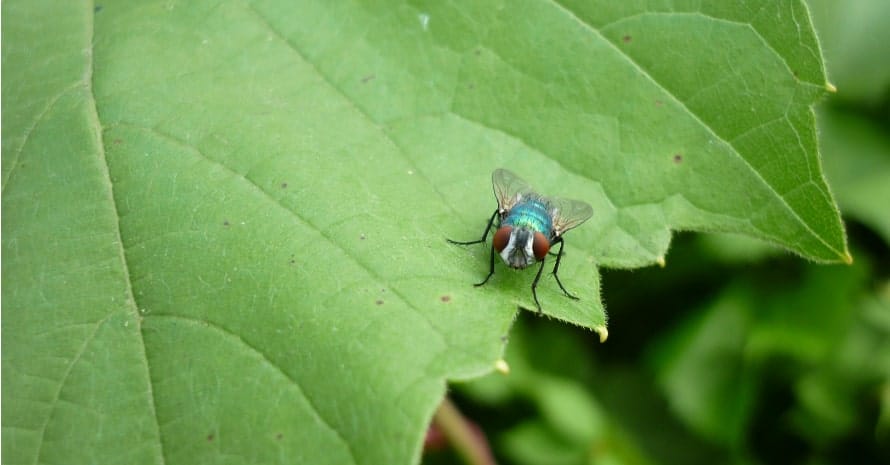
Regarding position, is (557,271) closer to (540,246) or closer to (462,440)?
(540,246)

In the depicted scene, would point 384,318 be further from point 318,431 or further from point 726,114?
point 726,114

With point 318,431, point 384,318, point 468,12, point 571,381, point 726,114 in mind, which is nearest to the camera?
point 318,431

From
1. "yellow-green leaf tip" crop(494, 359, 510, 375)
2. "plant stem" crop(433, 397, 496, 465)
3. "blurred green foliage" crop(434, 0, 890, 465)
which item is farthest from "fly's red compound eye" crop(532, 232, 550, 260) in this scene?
"blurred green foliage" crop(434, 0, 890, 465)

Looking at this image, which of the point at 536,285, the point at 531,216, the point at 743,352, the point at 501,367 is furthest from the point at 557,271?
the point at 743,352

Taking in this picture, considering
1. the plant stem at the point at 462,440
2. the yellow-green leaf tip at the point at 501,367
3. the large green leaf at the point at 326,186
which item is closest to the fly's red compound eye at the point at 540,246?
the large green leaf at the point at 326,186

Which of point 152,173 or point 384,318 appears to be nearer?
point 384,318

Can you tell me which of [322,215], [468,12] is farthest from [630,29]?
[322,215]
